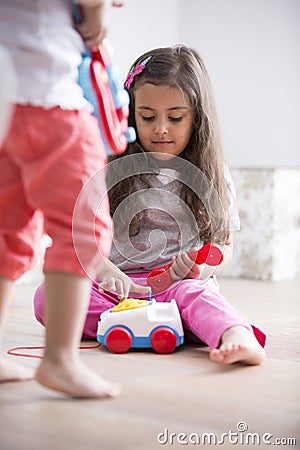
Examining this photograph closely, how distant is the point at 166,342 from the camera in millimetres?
1301

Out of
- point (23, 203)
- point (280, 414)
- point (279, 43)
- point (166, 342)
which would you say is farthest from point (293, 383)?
point (279, 43)

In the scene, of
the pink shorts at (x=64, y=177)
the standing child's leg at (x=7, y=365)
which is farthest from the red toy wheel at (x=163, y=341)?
the pink shorts at (x=64, y=177)

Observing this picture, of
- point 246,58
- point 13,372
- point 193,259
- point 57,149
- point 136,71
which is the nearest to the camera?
point 57,149

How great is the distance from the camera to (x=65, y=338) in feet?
3.02

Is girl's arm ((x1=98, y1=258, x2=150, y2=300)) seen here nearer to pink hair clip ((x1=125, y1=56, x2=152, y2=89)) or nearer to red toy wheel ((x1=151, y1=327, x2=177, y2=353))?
red toy wheel ((x1=151, y1=327, x2=177, y2=353))

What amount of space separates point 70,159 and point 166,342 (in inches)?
19.4

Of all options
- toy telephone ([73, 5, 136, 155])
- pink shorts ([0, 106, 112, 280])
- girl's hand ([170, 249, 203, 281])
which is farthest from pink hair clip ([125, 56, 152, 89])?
pink shorts ([0, 106, 112, 280])

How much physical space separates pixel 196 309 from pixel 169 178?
13.6 inches

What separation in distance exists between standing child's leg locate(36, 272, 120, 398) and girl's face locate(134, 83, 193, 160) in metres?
0.66

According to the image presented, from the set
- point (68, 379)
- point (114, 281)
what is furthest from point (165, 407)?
point (114, 281)

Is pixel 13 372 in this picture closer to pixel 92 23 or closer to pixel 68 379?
pixel 68 379

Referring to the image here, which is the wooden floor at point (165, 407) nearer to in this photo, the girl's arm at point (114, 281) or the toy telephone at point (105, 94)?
the girl's arm at point (114, 281)

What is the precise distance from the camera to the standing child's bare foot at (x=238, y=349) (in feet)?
3.64

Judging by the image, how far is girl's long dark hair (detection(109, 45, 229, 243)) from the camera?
1.55 meters
